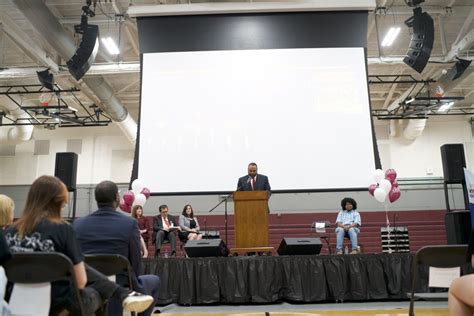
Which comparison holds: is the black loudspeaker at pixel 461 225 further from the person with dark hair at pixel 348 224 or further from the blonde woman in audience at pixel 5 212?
the blonde woman in audience at pixel 5 212

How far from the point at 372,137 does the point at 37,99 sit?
1063 cm

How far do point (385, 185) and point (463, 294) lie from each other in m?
4.24

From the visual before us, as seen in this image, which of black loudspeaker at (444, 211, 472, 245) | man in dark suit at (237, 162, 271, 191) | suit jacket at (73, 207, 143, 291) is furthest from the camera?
black loudspeaker at (444, 211, 472, 245)

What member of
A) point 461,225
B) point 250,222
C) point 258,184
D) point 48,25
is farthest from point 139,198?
point 461,225

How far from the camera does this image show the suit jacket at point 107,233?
6.93ft

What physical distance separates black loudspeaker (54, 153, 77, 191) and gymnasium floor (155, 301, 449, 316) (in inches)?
124

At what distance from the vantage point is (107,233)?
2119mm

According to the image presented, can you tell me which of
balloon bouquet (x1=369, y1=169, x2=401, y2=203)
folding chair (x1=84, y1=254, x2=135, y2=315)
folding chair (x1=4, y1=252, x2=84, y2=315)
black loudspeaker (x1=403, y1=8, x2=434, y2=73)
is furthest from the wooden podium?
black loudspeaker (x1=403, y1=8, x2=434, y2=73)

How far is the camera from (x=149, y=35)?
6875mm

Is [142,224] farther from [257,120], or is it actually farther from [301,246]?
[301,246]

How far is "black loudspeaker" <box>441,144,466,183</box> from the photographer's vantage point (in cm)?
671

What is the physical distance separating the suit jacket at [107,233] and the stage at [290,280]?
8.01ft

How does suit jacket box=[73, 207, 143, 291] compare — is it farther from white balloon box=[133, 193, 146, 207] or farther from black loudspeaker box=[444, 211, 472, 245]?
black loudspeaker box=[444, 211, 472, 245]

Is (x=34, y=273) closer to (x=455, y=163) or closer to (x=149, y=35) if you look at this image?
(x=149, y=35)
